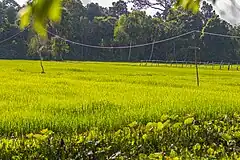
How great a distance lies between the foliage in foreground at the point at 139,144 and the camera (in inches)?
183

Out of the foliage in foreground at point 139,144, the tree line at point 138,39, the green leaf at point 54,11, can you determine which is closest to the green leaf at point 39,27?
the green leaf at point 54,11

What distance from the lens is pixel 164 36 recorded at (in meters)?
51.8

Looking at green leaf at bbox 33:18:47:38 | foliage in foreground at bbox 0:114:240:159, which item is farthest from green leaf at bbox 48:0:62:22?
foliage in foreground at bbox 0:114:240:159

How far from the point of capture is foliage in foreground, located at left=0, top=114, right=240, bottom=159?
464 centimetres

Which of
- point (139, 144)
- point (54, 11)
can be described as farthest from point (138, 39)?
point (54, 11)

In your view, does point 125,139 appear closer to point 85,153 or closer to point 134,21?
point 85,153

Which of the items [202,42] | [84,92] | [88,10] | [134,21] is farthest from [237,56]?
[84,92]

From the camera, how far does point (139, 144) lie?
5.16 m

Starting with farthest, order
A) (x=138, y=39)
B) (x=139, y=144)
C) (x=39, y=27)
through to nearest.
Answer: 1. (x=138, y=39)
2. (x=139, y=144)
3. (x=39, y=27)

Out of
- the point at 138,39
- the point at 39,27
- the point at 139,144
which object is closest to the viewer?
the point at 39,27

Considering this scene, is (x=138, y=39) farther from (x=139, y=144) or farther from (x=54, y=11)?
(x=54, y=11)

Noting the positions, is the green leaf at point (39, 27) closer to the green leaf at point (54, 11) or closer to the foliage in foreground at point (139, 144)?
the green leaf at point (54, 11)

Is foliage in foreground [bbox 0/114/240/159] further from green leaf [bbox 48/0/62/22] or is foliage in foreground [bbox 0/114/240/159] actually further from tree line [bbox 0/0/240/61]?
tree line [bbox 0/0/240/61]

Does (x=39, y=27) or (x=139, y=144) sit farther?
(x=139, y=144)
